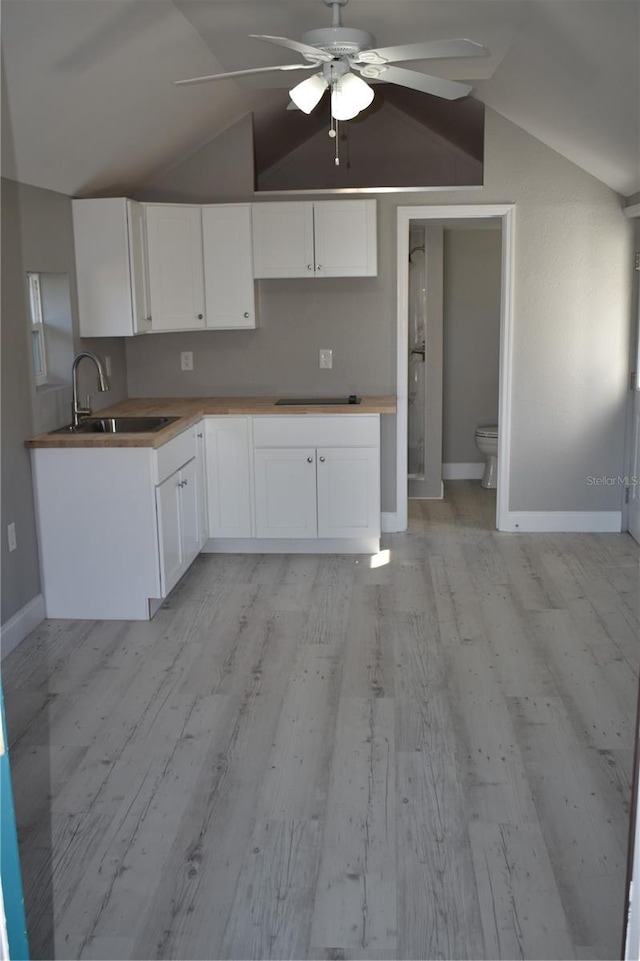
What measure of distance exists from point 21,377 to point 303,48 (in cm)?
198

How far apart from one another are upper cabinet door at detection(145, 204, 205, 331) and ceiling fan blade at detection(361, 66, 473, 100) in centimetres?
204

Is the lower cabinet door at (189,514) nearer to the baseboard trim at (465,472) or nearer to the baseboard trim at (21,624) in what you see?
the baseboard trim at (21,624)

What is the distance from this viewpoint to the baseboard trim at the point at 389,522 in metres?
5.81

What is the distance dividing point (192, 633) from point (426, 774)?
1584 mm

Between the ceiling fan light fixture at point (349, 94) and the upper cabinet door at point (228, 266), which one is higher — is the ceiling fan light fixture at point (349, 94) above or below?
above

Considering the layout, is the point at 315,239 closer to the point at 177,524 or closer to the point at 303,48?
the point at 177,524

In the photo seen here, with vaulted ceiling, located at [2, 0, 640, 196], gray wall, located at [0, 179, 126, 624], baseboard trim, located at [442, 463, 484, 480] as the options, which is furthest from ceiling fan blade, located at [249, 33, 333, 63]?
baseboard trim, located at [442, 463, 484, 480]

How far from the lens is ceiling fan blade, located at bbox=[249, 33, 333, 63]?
116 inches

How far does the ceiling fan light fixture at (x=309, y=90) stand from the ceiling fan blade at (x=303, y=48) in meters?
0.08

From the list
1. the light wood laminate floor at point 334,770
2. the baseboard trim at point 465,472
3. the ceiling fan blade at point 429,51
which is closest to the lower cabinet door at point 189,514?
the light wood laminate floor at point 334,770

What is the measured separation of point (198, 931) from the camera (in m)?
2.25

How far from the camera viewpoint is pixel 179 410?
516 cm

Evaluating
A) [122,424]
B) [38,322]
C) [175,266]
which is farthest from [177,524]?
[175,266]

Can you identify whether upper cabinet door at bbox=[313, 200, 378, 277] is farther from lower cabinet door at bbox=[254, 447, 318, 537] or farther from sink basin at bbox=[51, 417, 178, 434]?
sink basin at bbox=[51, 417, 178, 434]
